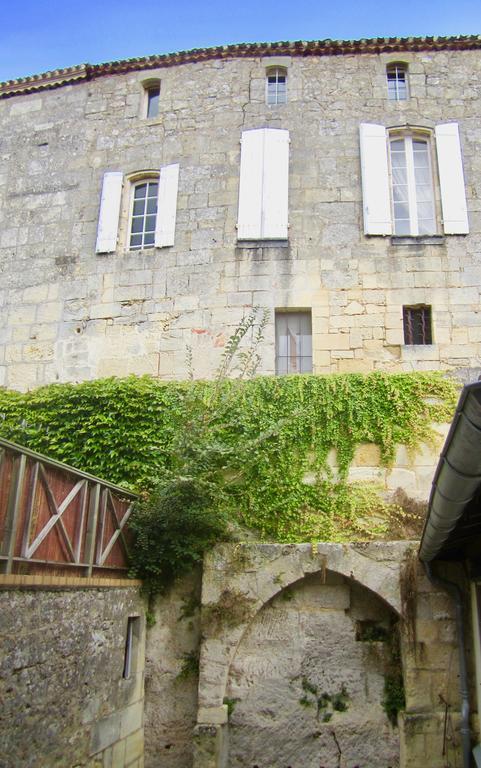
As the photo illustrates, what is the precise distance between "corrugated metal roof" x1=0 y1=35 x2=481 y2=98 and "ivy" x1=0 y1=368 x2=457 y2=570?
18.2ft

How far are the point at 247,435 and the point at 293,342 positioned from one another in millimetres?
2010

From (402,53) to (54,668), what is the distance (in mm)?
10599

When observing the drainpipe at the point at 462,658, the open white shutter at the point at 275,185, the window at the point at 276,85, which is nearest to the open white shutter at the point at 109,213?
the open white shutter at the point at 275,185

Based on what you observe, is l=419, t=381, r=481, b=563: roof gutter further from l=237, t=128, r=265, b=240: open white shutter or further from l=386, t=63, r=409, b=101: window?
l=386, t=63, r=409, b=101: window

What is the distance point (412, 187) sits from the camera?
35.3 feet

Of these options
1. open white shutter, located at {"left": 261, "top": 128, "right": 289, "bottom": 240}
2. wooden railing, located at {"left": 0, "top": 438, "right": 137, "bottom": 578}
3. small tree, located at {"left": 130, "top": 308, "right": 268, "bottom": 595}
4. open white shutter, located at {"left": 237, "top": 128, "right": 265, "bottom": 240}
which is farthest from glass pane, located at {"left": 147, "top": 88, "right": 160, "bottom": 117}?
wooden railing, located at {"left": 0, "top": 438, "right": 137, "bottom": 578}

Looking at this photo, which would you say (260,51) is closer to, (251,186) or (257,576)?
(251,186)

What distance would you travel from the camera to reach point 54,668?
17.3 ft

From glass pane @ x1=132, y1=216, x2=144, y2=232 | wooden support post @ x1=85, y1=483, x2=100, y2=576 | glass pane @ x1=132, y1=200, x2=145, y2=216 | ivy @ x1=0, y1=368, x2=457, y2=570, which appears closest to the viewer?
wooden support post @ x1=85, y1=483, x2=100, y2=576

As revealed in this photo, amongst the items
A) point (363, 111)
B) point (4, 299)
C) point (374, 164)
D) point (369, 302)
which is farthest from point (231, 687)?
point (363, 111)

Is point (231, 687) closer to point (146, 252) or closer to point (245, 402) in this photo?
point (245, 402)

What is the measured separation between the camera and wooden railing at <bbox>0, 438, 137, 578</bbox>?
5012 mm

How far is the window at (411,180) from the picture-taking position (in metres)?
10.3

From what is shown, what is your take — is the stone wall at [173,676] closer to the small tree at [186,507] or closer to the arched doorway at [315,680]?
the small tree at [186,507]
